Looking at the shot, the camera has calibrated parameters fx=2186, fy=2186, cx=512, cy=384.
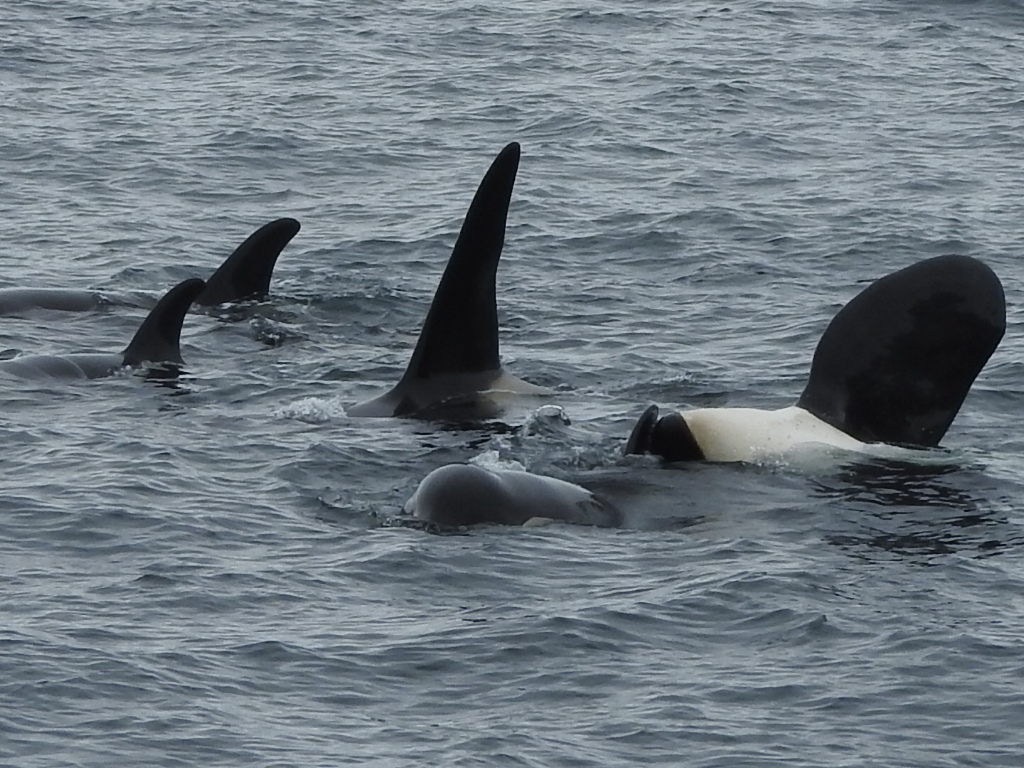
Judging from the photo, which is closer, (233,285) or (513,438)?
(513,438)

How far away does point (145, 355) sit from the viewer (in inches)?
832

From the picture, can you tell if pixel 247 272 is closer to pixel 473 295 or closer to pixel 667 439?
pixel 473 295

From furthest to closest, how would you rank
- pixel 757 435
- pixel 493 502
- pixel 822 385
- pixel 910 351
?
pixel 822 385 < pixel 757 435 < pixel 910 351 < pixel 493 502

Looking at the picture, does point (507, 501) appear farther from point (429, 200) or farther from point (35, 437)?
point (429, 200)

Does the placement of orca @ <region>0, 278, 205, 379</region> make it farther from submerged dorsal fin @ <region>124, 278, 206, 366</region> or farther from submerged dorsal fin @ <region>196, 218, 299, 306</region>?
submerged dorsal fin @ <region>196, 218, 299, 306</region>

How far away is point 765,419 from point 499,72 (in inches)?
990

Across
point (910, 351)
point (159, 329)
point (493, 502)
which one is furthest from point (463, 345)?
point (910, 351)

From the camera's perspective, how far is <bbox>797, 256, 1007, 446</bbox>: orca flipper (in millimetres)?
17016

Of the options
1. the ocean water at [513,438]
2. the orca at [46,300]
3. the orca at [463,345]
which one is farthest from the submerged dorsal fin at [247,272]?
the orca at [463,345]

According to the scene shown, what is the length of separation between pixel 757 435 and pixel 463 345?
3.09 m

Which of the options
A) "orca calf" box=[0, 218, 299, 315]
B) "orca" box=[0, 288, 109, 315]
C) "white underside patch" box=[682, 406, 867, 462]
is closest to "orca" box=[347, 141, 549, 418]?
"white underside patch" box=[682, 406, 867, 462]

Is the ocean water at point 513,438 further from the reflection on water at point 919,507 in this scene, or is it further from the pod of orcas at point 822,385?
the pod of orcas at point 822,385

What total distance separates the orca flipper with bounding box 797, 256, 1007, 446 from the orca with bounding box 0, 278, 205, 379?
21.4 feet

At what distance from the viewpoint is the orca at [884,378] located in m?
17.0
